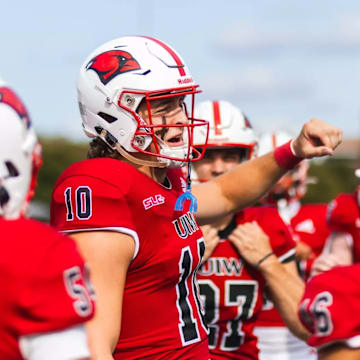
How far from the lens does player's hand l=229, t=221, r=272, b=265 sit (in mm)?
4270

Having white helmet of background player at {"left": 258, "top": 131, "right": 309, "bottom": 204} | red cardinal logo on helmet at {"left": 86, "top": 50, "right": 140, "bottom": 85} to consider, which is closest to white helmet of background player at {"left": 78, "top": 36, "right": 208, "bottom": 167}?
red cardinal logo on helmet at {"left": 86, "top": 50, "right": 140, "bottom": 85}

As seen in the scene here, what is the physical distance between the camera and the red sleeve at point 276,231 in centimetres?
446

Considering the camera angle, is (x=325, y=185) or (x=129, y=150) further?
(x=325, y=185)

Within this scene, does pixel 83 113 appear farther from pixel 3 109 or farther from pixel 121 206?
pixel 3 109

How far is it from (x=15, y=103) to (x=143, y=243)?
3.52 ft

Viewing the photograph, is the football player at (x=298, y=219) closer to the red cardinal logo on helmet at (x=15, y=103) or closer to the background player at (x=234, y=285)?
the background player at (x=234, y=285)

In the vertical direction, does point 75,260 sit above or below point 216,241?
above

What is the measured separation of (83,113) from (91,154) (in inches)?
6.9

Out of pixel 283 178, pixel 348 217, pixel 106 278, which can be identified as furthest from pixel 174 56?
pixel 283 178

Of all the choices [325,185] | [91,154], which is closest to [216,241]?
[91,154]

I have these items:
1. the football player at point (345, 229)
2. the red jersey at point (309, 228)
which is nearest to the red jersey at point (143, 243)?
the football player at point (345, 229)

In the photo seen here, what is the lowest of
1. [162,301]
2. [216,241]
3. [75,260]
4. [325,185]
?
[325,185]

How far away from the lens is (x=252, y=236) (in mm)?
4332

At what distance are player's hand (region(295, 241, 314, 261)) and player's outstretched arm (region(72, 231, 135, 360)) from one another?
126 inches
